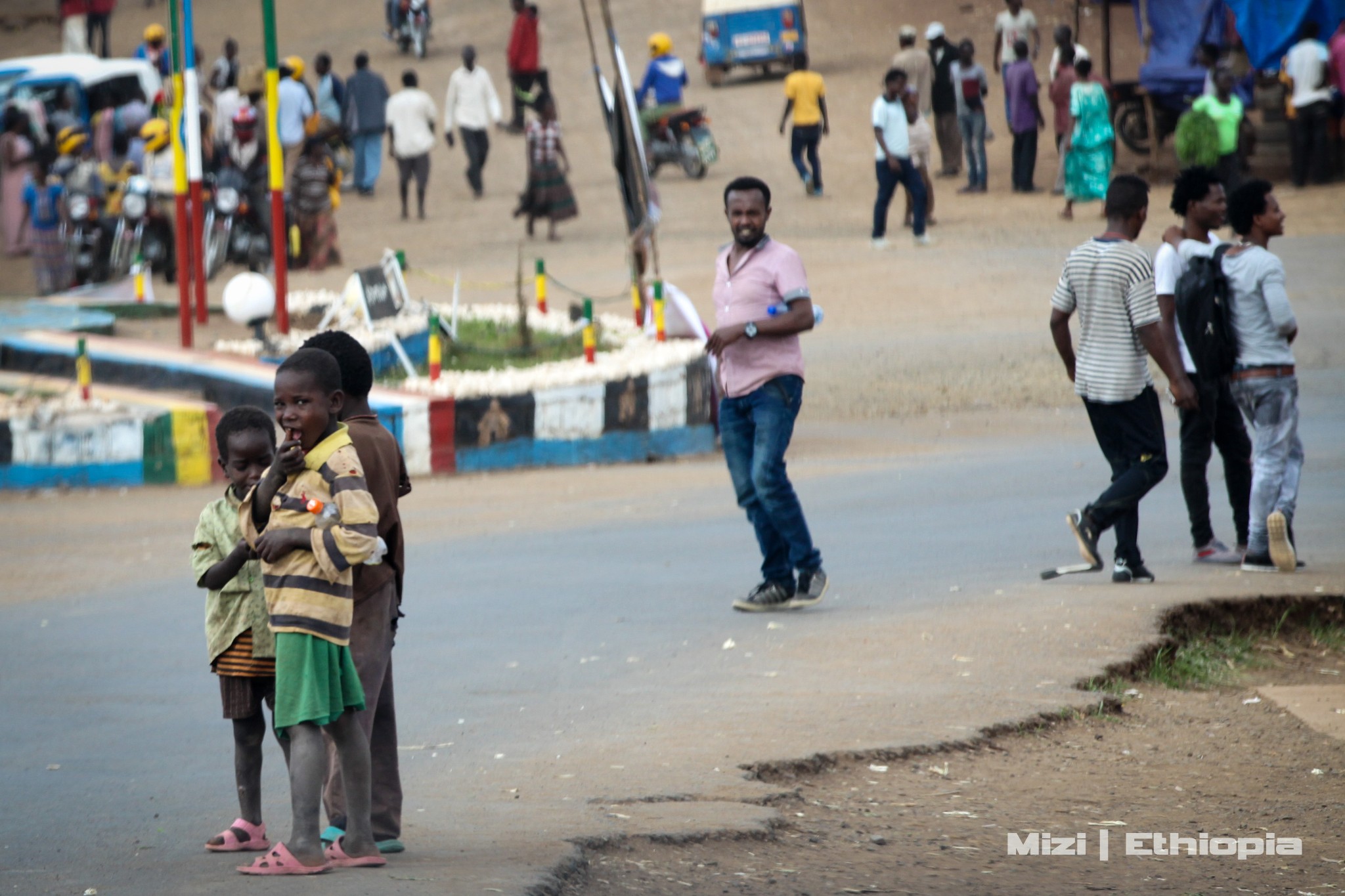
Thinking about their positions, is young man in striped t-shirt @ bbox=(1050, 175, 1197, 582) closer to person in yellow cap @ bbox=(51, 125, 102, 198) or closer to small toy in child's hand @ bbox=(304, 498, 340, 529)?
small toy in child's hand @ bbox=(304, 498, 340, 529)

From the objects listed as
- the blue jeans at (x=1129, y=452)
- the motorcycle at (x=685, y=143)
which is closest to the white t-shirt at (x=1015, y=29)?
the motorcycle at (x=685, y=143)

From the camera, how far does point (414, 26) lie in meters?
33.3

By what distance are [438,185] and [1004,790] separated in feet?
73.4

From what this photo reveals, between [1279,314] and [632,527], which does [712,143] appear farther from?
[1279,314]

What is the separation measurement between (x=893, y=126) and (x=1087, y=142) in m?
3.19

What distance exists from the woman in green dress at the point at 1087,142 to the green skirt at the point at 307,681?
1755cm

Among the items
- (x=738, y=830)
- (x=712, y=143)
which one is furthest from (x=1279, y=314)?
(x=712, y=143)

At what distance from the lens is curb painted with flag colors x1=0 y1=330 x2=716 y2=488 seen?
35.2 ft

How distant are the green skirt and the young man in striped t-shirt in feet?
13.4

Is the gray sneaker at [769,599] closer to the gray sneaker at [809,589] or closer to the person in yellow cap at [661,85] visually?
the gray sneaker at [809,589]

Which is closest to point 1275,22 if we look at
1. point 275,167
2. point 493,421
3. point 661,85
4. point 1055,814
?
point 661,85

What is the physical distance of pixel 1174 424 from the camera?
11.5 meters

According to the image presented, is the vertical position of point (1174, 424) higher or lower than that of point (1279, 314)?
lower

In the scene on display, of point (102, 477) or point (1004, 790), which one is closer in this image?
point (1004, 790)
